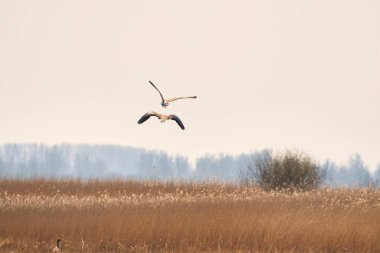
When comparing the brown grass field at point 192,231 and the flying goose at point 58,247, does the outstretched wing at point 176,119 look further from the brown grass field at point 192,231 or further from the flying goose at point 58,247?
the flying goose at point 58,247

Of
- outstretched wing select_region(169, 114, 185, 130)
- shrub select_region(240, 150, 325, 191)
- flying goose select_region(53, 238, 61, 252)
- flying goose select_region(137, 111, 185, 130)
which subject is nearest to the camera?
flying goose select_region(137, 111, 185, 130)

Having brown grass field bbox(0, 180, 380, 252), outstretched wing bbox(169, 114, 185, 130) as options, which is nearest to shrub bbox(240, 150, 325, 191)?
brown grass field bbox(0, 180, 380, 252)

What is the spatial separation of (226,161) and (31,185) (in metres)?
124

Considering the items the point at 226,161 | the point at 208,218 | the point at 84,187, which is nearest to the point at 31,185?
the point at 84,187

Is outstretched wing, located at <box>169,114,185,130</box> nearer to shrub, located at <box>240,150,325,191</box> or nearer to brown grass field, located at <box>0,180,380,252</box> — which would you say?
brown grass field, located at <box>0,180,380,252</box>

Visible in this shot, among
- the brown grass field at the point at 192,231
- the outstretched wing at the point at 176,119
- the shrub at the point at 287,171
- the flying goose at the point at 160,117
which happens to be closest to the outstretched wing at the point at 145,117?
the flying goose at the point at 160,117

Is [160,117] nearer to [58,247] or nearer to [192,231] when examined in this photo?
[192,231]

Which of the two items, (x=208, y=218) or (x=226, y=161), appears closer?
(x=208, y=218)

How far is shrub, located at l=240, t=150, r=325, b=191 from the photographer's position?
30609 mm

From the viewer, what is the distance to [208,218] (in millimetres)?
17219

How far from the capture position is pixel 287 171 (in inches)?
1206

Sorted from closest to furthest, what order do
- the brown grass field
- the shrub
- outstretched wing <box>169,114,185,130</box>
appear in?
outstretched wing <box>169,114,185,130</box> < the brown grass field < the shrub

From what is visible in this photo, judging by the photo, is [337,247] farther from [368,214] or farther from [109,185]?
[109,185]

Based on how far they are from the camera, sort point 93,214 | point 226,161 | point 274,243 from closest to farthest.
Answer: point 274,243 < point 93,214 < point 226,161
